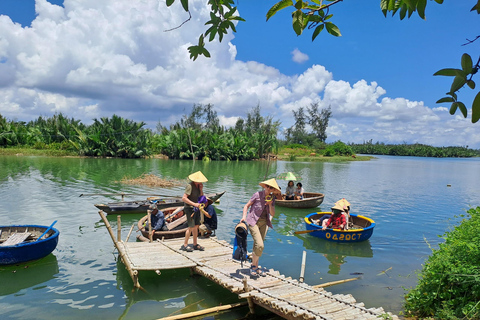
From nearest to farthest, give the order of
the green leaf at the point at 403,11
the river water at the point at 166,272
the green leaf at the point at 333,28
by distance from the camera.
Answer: the green leaf at the point at 403,11, the green leaf at the point at 333,28, the river water at the point at 166,272

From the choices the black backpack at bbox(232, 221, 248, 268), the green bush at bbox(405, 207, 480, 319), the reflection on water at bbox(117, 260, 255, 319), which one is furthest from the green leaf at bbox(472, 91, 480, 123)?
the reflection on water at bbox(117, 260, 255, 319)

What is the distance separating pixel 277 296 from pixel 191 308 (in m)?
1.74

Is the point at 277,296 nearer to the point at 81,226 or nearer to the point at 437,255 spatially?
the point at 437,255

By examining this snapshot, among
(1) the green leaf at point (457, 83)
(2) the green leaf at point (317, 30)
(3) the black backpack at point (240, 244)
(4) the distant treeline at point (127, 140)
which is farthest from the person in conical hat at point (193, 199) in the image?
(4) the distant treeline at point (127, 140)

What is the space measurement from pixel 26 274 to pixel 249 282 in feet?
16.3

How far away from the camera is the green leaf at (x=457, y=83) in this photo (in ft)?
5.38

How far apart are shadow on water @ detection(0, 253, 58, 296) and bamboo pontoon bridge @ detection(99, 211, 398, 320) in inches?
64.2

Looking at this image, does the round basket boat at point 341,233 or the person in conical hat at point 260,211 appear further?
the round basket boat at point 341,233

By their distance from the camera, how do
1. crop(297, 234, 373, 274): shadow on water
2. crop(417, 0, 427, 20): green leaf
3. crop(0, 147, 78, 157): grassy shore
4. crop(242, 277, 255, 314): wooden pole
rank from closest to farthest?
crop(417, 0, 427, 20): green leaf → crop(242, 277, 255, 314): wooden pole → crop(297, 234, 373, 274): shadow on water → crop(0, 147, 78, 157): grassy shore

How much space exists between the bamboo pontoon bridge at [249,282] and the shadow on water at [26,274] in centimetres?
163

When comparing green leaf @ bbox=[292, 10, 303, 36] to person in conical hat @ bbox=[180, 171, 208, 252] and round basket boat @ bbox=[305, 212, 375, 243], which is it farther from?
round basket boat @ bbox=[305, 212, 375, 243]

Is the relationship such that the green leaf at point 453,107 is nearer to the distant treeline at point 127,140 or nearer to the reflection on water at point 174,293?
the reflection on water at point 174,293

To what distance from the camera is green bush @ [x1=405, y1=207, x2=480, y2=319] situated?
4670 millimetres

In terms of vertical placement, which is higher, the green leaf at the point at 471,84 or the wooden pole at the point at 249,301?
the green leaf at the point at 471,84
